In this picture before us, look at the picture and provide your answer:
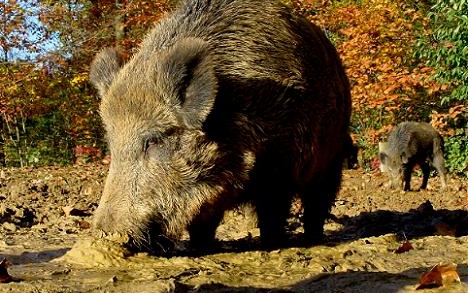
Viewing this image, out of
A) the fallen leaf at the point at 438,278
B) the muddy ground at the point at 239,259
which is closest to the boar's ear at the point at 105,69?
the muddy ground at the point at 239,259

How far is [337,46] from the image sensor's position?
53.5 feet

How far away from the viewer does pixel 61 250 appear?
493 centimetres

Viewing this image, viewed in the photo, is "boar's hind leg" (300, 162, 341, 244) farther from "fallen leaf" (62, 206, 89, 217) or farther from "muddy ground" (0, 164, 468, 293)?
"fallen leaf" (62, 206, 89, 217)

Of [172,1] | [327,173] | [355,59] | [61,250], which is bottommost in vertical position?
[61,250]

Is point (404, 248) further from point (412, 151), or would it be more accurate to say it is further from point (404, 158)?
point (412, 151)

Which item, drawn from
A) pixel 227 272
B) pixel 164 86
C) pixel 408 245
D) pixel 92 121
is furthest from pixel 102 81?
pixel 92 121

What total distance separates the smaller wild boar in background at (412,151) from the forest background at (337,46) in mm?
428

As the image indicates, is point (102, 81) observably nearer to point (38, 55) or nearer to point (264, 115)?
point (264, 115)

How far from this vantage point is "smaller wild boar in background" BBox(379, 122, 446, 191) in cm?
1556

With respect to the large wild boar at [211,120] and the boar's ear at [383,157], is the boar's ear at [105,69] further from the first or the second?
the boar's ear at [383,157]

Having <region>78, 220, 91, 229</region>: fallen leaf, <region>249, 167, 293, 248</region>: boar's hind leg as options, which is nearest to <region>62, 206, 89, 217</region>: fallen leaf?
<region>78, 220, 91, 229</region>: fallen leaf

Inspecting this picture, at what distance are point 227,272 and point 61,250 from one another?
1.81 meters

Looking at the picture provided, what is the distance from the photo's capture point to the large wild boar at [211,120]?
3953 millimetres

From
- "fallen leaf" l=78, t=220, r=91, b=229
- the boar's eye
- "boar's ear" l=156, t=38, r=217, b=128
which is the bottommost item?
"fallen leaf" l=78, t=220, r=91, b=229
